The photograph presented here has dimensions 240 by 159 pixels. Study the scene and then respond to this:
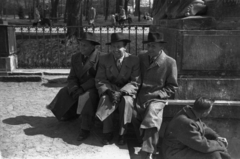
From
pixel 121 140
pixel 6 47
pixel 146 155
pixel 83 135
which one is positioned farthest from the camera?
pixel 6 47

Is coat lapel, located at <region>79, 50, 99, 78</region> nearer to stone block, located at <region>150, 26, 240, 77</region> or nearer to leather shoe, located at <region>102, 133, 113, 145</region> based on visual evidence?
leather shoe, located at <region>102, 133, 113, 145</region>

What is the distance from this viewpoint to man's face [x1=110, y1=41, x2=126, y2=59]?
188 inches

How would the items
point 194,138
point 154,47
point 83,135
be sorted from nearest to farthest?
point 194,138 → point 83,135 → point 154,47

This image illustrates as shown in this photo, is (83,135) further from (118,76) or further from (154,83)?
(154,83)

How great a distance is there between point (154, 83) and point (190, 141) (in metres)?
1.14

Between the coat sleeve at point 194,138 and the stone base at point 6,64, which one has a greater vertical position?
the stone base at point 6,64

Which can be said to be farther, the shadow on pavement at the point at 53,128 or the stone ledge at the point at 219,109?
the stone ledge at the point at 219,109

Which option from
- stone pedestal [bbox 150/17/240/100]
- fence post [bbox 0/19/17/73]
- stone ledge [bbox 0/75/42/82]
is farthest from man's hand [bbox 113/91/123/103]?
fence post [bbox 0/19/17/73]

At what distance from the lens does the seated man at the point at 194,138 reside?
3.96 metres

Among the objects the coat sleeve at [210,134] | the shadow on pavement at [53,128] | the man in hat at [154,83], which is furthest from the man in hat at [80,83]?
the coat sleeve at [210,134]

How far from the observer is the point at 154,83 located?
187 inches

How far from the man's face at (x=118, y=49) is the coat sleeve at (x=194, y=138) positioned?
58.8 inches

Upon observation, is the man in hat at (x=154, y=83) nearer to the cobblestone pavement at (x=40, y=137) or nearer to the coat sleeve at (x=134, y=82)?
the coat sleeve at (x=134, y=82)

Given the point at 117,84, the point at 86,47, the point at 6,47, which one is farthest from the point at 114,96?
the point at 6,47
